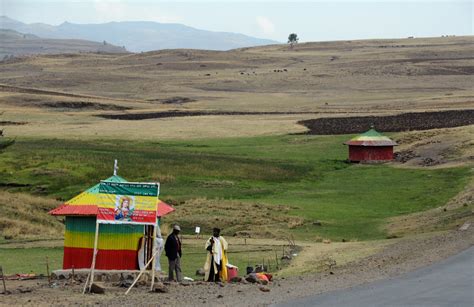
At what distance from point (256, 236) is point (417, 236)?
7545 mm

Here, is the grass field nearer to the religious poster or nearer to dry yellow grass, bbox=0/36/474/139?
the religious poster

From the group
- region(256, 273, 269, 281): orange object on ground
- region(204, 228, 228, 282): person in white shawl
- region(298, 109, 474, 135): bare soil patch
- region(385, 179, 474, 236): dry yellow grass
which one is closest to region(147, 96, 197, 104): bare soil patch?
region(298, 109, 474, 135): bare soil patch

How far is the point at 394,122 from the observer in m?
90.1

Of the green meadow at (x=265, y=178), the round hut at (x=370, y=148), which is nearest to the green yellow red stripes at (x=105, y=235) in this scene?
the green meadow at (x=265, y=178)

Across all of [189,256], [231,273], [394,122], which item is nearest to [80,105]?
[394,122]

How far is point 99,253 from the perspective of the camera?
26.9 meters

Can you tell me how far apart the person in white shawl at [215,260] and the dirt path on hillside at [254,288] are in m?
0.71

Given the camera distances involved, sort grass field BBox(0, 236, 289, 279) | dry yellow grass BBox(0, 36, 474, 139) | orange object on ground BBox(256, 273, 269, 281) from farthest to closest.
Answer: dry yellow grass BBox(0, 36, 474, 139) < grass field BBox(0, 236, 289, 279) < orange object on ground BBox(256, 273, 269, 281)

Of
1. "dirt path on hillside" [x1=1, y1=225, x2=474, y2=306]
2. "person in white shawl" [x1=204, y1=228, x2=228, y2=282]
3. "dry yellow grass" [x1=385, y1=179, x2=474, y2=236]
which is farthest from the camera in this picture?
"dry yellow grass" [x1=385, y1=179, x2=474, y2=236]

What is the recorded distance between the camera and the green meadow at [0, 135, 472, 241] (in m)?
46.4

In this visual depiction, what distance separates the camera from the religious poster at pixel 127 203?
2517 cm

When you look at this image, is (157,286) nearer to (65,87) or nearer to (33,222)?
(33,222)

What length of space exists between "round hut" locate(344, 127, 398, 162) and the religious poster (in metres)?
43.4

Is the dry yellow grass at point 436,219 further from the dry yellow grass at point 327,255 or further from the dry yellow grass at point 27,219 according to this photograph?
the dry yellow grass at point 27,219
